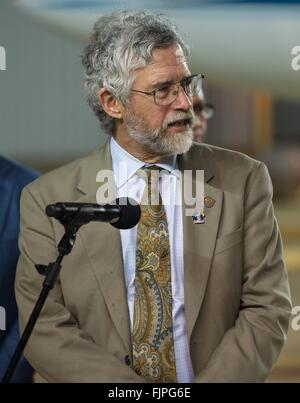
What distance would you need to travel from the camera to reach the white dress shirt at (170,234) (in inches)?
76.5

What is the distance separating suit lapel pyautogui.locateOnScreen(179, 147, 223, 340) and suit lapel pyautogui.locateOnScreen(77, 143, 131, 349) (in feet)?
0.46

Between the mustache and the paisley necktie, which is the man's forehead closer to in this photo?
the mustache

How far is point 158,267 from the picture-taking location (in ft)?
6.42

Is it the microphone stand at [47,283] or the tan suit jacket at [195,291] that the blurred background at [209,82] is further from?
the microphone stand at [47,283]

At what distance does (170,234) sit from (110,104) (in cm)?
33

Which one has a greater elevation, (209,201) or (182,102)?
(182,102)

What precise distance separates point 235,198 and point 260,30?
2378mm

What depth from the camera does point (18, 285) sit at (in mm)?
1994

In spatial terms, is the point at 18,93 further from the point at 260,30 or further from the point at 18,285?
the point at 18,285

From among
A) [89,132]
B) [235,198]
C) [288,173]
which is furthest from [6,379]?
[288,173]

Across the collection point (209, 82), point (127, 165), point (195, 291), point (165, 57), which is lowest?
point (209, 82)

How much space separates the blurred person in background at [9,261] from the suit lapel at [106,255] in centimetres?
29

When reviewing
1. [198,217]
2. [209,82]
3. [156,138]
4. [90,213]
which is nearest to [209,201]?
[198,217]

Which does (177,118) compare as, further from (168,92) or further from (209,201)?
(209,201)
